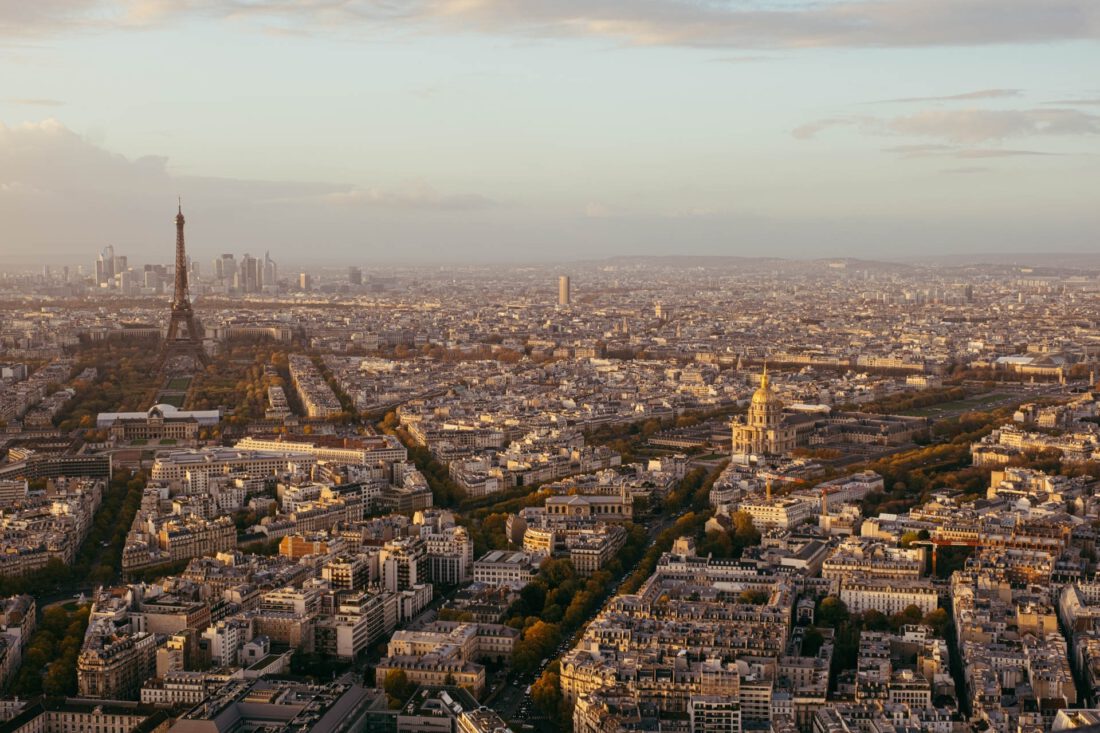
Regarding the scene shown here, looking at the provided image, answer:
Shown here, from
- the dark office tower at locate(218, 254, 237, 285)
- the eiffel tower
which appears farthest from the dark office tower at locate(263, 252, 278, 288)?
the eiffel tower

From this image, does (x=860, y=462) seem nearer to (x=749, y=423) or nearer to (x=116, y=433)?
(x=749, y=423)

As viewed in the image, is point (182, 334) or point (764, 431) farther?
point (182, 334)

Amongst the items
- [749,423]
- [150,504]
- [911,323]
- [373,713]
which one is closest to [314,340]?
[911,323]

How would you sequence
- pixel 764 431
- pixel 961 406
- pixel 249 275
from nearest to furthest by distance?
pixel 764 431
pixel 961 406
pixel 249 275

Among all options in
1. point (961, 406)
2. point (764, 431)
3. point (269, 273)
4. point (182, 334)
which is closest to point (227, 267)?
point (269, 273)

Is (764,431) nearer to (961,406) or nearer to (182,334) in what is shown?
(961,406)

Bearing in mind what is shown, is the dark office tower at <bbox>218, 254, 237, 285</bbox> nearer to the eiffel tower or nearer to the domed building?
the eiffel tower

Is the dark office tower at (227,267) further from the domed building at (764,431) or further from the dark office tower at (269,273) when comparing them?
the domed building at (764,431)
